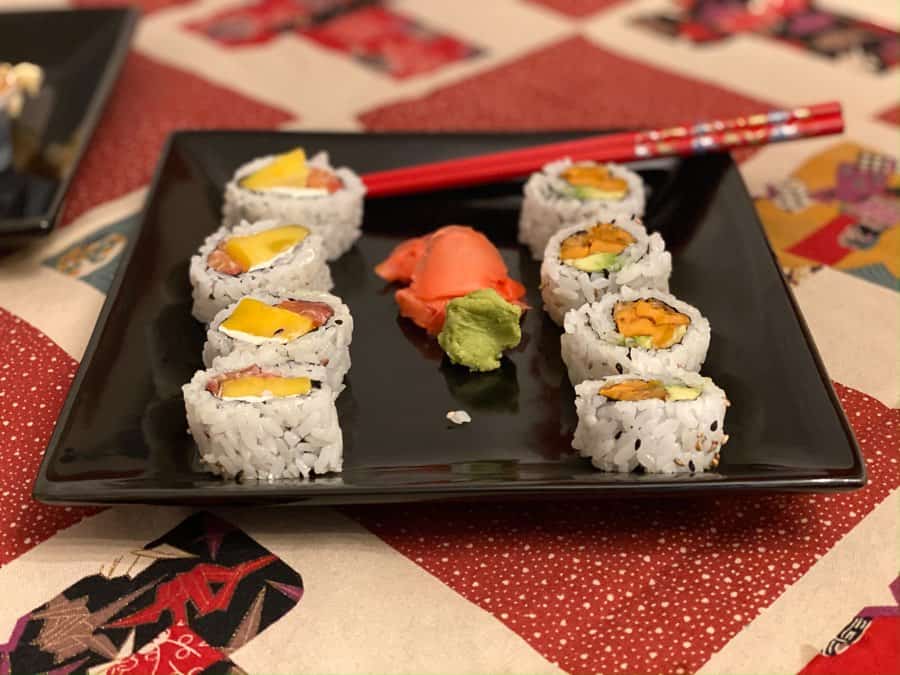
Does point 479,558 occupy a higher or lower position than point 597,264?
lower

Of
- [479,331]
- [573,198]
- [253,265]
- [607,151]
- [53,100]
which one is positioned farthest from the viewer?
[53,100]

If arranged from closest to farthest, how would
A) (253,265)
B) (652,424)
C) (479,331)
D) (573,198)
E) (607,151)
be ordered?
(652,424) → (479,331) → (253,265) → (573,198) → (607,151)

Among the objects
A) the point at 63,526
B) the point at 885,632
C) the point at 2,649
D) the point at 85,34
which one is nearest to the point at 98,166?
the point at 85,34

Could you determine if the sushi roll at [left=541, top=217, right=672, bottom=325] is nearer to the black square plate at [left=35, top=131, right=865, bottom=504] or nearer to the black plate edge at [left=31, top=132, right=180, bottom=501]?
the black square plate at [left=35, top=131, right=865, bottom=504]

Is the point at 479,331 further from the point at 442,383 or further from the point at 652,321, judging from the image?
the point at 652,321

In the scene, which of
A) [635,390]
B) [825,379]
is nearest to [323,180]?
[635,390]

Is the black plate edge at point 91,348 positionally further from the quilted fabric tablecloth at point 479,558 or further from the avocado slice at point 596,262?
the avocado slice at point 596,262

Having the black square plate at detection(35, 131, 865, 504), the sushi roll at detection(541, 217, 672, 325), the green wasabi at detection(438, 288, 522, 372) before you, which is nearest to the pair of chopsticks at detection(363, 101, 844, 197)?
the black square plate at detection(35, 131, 865, 504)

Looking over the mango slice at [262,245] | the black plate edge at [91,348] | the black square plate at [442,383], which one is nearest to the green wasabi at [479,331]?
the black square plate at [442,383]
